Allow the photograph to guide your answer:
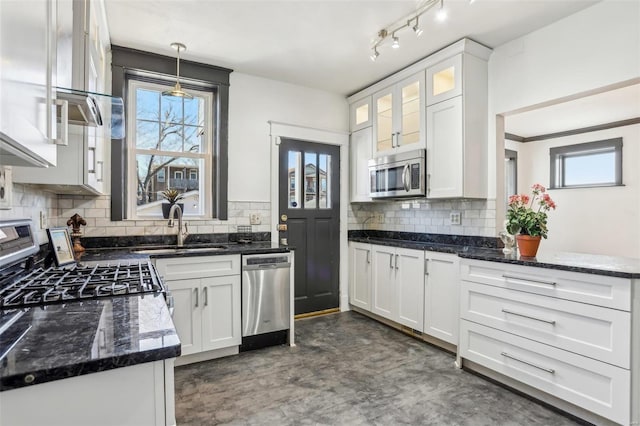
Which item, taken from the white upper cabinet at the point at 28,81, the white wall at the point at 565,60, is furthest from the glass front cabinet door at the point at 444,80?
the white upper cabinet at the point at 28,81

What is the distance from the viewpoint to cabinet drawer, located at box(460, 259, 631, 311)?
5.96 feet

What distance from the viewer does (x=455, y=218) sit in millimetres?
3309

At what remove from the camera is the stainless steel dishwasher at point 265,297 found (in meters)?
2.91

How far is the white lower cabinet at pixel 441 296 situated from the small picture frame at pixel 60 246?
268 centimetres

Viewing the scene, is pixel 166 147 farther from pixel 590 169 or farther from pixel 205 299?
pixel 590 169

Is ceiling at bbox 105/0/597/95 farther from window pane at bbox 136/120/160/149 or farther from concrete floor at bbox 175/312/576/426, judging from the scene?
concrete floor at bbox 175/312/576/426

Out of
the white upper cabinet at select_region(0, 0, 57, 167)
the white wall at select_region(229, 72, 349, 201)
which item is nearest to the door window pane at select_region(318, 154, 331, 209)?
the white wall at select_region(229, 72, 349, 201)

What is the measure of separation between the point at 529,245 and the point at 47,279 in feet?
9.26

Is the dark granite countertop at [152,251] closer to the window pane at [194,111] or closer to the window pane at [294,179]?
the window pane at [294,179]

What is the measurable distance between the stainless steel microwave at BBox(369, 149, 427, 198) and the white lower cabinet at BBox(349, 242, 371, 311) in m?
0.67

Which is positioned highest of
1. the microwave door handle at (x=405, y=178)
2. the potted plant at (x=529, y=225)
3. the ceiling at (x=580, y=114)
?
the ceiling at (x=580, y=114)

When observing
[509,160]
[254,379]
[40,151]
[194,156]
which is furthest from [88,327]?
[509,160]

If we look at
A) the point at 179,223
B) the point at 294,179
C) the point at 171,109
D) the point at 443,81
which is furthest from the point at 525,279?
the point at 171,109

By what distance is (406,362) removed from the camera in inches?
109
